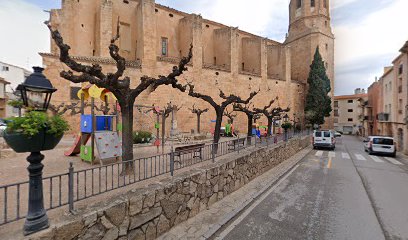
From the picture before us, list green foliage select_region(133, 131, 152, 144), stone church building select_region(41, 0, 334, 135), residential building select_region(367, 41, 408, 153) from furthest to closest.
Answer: stone church building select_region(41, 0, 334, 135) < residential building select_region(367, 41, 408, 153) < green foliage select_region(133, 131, 152, 144)

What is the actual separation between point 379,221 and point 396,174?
23.9ft

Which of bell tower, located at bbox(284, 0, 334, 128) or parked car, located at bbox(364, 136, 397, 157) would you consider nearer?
parked car, located at bbox(364, 136, 397, 157)

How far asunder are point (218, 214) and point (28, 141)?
448cm

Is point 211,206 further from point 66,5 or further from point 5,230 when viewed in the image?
point 66,5

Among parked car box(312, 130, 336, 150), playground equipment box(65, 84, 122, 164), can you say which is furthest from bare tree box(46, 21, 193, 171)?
parked car box(312, 130, 336, 150)

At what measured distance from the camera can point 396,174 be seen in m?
10.2

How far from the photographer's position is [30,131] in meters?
2.48

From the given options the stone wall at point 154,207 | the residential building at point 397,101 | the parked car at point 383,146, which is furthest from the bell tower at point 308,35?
the stone wall at point 154,207

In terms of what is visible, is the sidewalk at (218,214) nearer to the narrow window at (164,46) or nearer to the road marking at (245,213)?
the road marking at (245,213)

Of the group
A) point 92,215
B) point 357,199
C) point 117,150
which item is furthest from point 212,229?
point 357,199

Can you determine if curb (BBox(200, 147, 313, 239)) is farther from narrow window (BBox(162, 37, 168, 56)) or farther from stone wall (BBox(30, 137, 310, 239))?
narrow window (BBox(162, 37, 168, 56))

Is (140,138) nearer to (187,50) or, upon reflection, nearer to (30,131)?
(30,131)

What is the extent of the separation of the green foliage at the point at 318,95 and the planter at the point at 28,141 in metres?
40.3

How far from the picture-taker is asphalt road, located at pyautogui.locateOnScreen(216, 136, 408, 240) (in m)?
4.57
